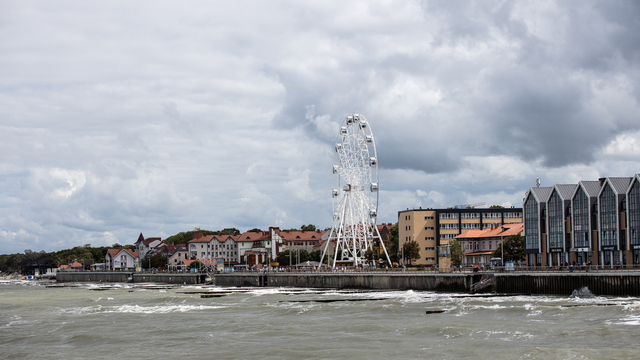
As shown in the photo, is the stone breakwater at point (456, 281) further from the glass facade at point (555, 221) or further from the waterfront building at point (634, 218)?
the glass facade at point (555, 221)

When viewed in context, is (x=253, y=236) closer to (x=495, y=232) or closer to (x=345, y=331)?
(x=495, y=232)

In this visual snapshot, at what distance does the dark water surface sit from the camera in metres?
31.6

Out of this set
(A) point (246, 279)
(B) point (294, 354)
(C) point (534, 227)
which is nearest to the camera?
(B) point (294, 354)

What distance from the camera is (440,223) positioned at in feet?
425

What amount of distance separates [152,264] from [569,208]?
5557 inches

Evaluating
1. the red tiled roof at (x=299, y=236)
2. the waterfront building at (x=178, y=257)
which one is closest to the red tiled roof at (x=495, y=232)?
the red tiled roof at (x=299, y=236)

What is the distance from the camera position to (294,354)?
3206 centimetres

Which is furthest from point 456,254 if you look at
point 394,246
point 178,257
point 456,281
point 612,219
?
point 178,257

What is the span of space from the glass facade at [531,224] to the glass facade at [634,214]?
1570cm

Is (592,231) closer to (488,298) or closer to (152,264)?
(488,298)

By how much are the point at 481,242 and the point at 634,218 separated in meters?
46.0

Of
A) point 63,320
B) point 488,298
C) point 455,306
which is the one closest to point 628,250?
point 488,298

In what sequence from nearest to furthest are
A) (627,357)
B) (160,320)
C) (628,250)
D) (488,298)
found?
1. (627,357)
2. (160,320)
3. (488,298)
4. (628,250)

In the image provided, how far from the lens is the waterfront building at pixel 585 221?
81312 millimetres
